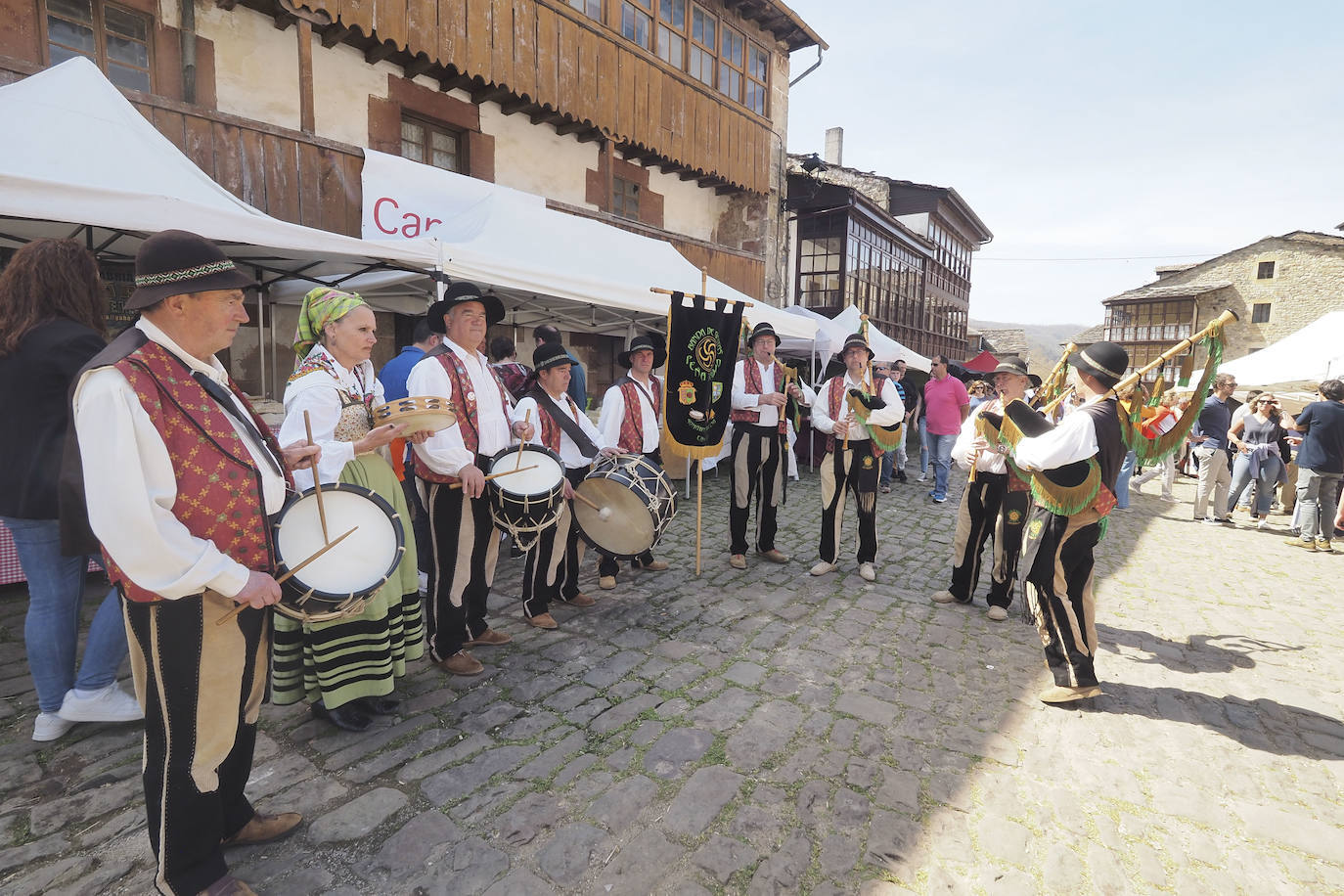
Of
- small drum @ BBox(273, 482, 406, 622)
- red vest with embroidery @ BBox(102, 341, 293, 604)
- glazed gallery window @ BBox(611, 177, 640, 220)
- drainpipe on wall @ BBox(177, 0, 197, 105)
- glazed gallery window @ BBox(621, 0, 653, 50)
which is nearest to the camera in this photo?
red vest with embroidery @ BBox(102, 341, 293, 604)

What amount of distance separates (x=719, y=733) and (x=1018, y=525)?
2.82 metres

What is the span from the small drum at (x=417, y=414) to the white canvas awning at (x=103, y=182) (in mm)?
2418

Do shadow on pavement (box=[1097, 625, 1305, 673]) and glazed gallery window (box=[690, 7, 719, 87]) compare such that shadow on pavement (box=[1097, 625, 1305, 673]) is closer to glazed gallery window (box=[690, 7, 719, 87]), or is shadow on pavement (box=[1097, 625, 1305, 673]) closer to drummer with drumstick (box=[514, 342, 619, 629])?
drummer with drumstick (box=[514, 342, 619, 629])

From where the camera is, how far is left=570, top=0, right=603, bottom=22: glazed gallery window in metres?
8.84

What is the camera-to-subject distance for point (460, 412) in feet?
10.7

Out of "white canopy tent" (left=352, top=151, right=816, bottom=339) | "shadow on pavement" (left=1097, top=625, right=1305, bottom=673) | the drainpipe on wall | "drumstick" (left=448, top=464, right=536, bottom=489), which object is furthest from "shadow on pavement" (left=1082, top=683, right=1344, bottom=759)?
the drainpipe on wall

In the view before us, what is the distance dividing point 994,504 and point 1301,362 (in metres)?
10.8

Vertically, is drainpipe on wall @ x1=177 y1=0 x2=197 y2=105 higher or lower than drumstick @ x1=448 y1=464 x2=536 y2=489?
higher

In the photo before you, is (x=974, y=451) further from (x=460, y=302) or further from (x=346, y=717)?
(x=346, y=717)

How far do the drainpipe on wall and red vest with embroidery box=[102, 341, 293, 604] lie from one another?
6531mm

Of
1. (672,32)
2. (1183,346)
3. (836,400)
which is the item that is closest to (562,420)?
(836,400)

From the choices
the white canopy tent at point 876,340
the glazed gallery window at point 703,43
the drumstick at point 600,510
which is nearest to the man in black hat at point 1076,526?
the drumstick at point 600,510

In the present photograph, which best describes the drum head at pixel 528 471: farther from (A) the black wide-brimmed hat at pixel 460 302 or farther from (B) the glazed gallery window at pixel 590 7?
(B) the glazed gallery window at pixel 590 7

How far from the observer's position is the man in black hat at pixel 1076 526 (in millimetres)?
3092
